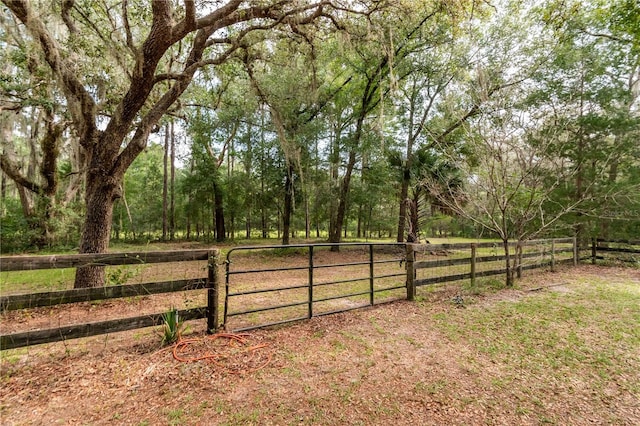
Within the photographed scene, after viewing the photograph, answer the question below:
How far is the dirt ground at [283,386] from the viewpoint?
2113 millimetres

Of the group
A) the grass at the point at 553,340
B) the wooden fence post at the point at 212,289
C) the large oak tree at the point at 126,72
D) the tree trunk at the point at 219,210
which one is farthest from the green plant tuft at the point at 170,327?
the tree trunk at the point at 219,210

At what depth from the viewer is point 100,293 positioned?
2820mm

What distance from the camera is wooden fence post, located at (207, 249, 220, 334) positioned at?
132 inches

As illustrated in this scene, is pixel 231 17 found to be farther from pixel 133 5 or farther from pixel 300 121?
pixel 300 121

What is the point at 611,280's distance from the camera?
23.7ft

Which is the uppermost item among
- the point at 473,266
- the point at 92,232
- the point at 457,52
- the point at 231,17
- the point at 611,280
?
the point at 457,52

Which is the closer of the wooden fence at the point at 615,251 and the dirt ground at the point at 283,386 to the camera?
the dirt ground at the point at 283,386

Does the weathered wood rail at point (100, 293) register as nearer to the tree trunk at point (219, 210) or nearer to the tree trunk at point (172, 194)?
the tree trunk at point (219, 210)

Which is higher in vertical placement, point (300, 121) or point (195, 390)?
point (300, 121)

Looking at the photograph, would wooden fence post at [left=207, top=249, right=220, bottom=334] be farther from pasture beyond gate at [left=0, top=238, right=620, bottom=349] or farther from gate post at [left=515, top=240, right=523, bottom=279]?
gate post at [left=515, top=240, right=523, bottom=279]

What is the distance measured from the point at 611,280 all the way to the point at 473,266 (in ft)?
14.9

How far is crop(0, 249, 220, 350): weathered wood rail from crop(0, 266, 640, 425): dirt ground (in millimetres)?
341

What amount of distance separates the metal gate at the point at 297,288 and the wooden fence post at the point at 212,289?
13 cm

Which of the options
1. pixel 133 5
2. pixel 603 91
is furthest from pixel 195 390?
pixel 603 91
